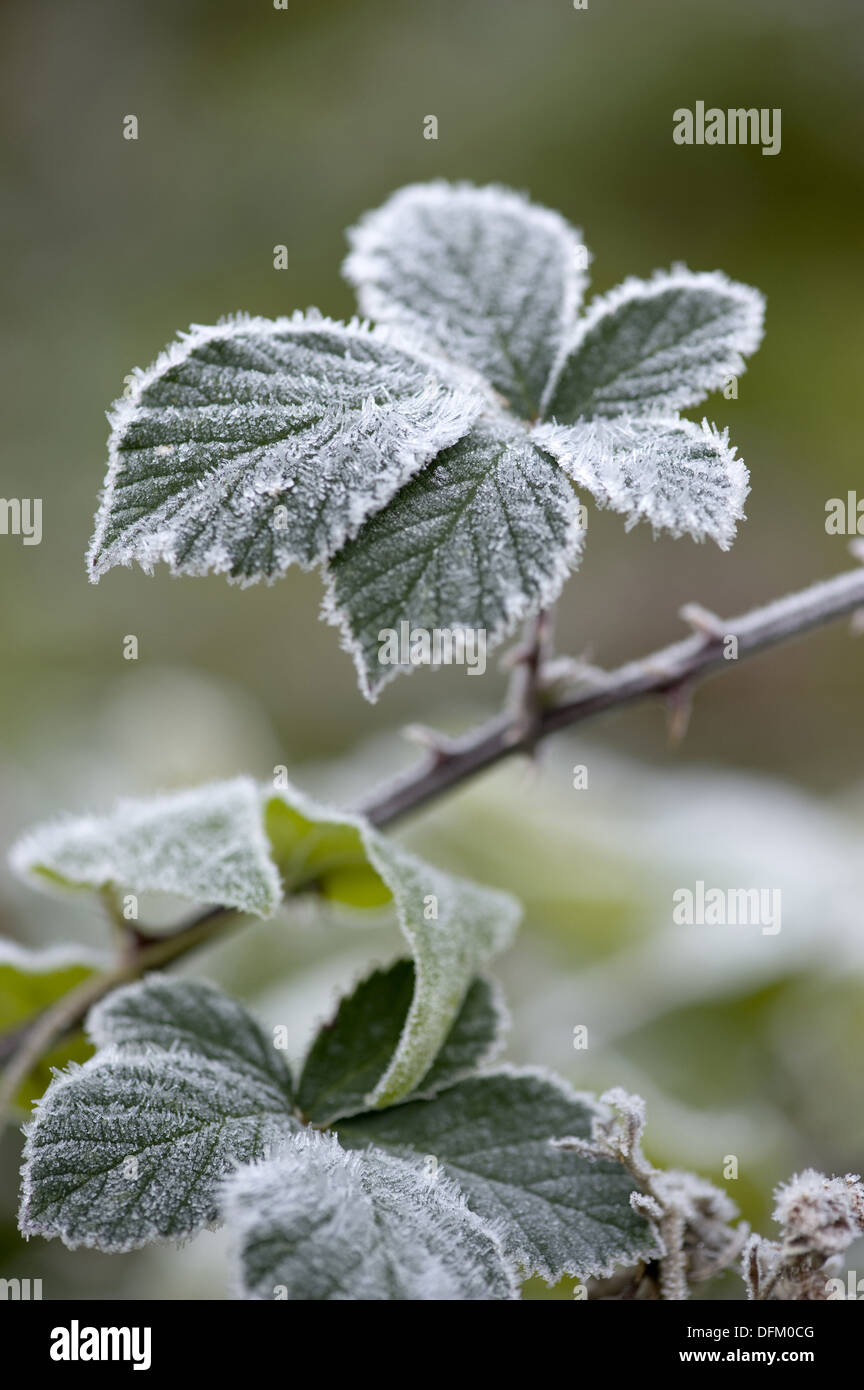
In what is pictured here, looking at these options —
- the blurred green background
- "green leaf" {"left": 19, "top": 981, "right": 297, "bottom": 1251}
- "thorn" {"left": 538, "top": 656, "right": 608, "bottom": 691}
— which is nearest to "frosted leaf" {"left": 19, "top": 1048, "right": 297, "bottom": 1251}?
"green leaf" {"left": 19, "top": 981, "right": 297, "bottom": 1251}

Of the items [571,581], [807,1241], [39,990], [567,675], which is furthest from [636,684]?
[571,581]

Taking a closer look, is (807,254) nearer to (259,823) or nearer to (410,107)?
(410,107)

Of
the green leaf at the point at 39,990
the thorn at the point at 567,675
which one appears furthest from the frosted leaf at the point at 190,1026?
the thorn at the point at 567,675

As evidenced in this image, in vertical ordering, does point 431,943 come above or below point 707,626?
below

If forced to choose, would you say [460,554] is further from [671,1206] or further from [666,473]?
[671,1206]

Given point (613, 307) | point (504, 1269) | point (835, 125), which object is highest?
point (835, 125)

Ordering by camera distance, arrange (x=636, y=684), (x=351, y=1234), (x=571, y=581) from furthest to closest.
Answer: (x=571, y=581)
(x=636, y=684)
(x=351, y=1234)

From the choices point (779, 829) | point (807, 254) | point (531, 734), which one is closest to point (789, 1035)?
point (779, 829)
